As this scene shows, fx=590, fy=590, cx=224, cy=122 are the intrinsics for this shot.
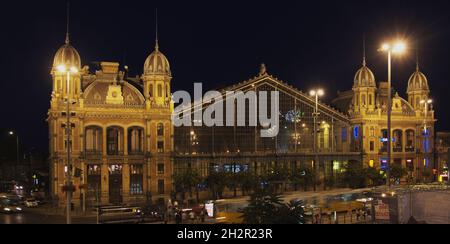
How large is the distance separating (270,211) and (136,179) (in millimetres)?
56602

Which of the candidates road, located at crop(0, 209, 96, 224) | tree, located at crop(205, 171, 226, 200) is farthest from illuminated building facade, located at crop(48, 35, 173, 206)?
road, located at crop(0, 209, 96, 224)

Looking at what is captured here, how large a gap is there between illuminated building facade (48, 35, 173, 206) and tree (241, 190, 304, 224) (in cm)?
5162

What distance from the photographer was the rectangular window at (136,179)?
8975cm

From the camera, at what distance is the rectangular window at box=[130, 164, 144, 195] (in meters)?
89.8

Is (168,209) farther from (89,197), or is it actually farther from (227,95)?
(227,95)

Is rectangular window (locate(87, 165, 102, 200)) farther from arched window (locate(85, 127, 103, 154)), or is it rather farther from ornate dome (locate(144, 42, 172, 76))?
ornate dome (locate(144, 42, 172, 76))

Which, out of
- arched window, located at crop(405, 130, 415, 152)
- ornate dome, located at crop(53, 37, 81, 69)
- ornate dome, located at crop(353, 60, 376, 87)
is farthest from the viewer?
arched window, located at crop(405, 130, 415, 152)

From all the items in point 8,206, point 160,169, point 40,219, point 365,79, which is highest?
point 365,79

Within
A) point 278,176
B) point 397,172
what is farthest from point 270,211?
point 397,172

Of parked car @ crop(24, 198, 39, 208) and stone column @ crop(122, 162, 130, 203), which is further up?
stone column @ crop(122, 162, 130, 203)

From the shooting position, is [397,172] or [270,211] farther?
[397,172]

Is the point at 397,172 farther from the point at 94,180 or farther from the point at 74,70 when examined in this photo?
the point at 74,70

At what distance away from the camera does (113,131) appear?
92562 mm
